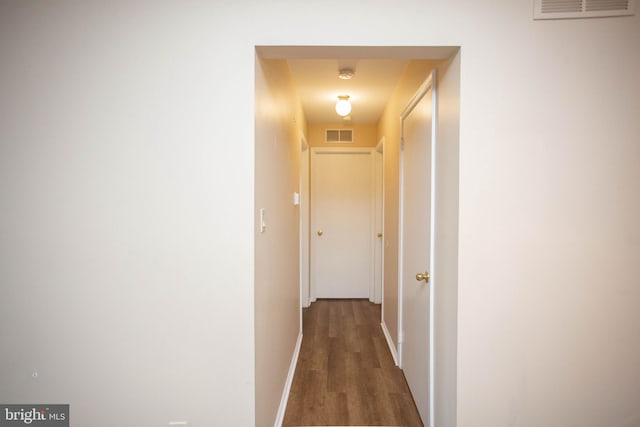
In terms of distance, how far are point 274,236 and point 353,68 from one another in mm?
1414

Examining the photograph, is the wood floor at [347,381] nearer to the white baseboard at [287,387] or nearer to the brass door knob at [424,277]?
the white baseboard at [287,387]

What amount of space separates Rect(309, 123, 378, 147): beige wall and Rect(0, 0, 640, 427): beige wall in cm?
275

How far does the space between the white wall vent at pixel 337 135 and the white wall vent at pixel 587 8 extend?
9.45 feet

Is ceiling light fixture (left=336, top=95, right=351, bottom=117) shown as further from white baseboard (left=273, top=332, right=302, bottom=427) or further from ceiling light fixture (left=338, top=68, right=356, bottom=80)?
white baseboard (left=273, top=332, right=302, bottom=427)

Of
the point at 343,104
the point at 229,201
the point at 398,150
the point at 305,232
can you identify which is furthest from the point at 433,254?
the point at 305,232

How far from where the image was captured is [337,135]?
13.5ft

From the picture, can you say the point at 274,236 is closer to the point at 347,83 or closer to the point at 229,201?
the point at 229,201

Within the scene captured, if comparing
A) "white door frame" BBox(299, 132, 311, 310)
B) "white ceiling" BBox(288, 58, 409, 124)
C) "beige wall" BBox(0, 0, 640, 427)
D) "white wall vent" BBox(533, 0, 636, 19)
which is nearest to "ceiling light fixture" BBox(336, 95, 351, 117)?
"white ceiling" BBox(288, 58, 409, 124)

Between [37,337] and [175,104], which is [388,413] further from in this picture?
[175,104]

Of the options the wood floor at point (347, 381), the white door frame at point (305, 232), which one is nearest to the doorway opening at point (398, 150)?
the wood floor at point (347, 381)

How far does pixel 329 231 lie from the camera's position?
13.8ft

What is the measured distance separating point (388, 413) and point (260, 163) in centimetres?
177

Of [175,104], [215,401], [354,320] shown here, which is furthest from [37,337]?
[354,320]

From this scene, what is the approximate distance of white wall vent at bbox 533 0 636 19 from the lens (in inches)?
50.6
